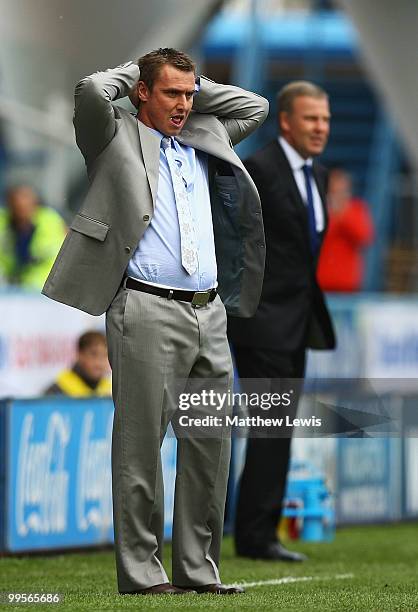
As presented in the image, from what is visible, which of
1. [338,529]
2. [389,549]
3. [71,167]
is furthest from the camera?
[71,167]

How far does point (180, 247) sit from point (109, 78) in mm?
677

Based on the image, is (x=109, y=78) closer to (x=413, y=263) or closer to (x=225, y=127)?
(x=225, y=127)

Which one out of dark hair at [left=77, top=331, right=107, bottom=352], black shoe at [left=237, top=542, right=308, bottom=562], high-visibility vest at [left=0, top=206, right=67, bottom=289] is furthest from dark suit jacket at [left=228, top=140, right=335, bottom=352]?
high-visibility vest at [left=0, top=206, right=67, bottom=289]

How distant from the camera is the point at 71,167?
14.8 m

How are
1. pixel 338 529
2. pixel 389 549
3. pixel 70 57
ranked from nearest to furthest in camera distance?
pixel 389 549, pixel 338 529, pixel 70 57

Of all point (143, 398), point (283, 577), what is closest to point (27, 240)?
point (283, 577)

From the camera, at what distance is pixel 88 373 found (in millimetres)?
9727

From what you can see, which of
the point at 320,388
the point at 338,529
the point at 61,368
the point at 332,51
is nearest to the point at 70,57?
the point at 61,368

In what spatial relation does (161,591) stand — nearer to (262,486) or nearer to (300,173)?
(262,486)

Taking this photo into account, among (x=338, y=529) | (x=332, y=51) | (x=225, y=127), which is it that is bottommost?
(x=338, y=529)

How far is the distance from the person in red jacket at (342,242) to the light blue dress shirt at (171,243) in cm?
1003

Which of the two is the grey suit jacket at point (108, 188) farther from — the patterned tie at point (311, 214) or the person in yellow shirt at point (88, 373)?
the person in yellow shirt at point (88, 373)

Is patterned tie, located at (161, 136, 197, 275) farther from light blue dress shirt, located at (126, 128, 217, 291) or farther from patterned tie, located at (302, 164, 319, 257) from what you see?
patterned tie, located at (302, 164, 319, 257)

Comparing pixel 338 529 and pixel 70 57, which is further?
pixel 70 57
